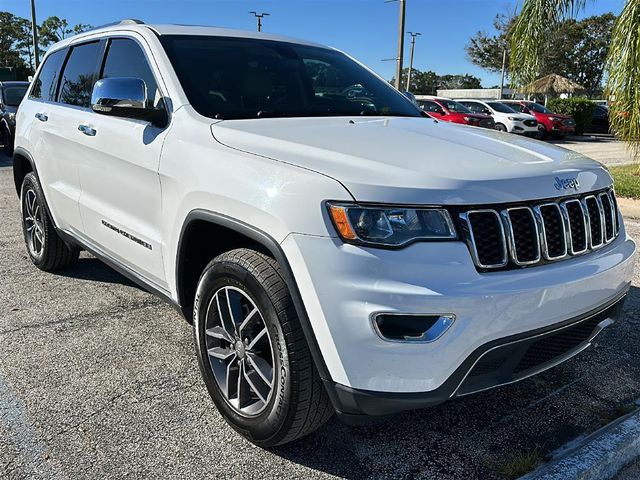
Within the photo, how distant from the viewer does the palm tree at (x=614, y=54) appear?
8227mm

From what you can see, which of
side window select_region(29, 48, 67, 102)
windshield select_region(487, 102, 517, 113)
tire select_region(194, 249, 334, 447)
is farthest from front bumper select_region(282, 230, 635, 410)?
windshield select_region(487, 102, 517, 113)

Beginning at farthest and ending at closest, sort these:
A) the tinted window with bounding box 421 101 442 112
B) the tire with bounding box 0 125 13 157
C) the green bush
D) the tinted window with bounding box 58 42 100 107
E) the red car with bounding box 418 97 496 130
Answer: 1. the green bush
2. the tinted window with bounding box 421 101 442 112
3. the red car with bounding box 418 97 496 130
4. the tire with bounding box 0 125 13 157
5. the tinted window with bounding box 58 42 100 107

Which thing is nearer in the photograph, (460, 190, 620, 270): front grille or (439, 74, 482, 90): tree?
(460, 190, 620, 270): front grille

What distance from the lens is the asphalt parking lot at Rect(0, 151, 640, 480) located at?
7.97 ft

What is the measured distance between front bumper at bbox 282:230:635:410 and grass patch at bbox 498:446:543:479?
1.92ft

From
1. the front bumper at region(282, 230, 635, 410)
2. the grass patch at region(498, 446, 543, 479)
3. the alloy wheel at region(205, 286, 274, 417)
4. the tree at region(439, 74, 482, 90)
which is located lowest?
the grass patch at region(498, 446, 543, 479)

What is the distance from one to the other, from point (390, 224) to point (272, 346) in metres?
0.69

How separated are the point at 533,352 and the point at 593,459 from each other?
0.53 metres

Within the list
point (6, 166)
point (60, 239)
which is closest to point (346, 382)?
point (60, 239)

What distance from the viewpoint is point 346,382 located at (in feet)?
6.77

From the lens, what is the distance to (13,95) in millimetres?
13969

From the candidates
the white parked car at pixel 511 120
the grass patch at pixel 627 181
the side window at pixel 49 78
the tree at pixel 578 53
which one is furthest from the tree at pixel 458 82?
the side window at pixel 49 78

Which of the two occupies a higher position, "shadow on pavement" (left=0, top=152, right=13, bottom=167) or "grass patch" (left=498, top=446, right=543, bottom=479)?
"grass patch" (left=498, top=446, right=543, bottom=479)

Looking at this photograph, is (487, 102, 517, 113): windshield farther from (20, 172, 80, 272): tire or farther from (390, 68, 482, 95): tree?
(390, 68, 482, 95): tree
